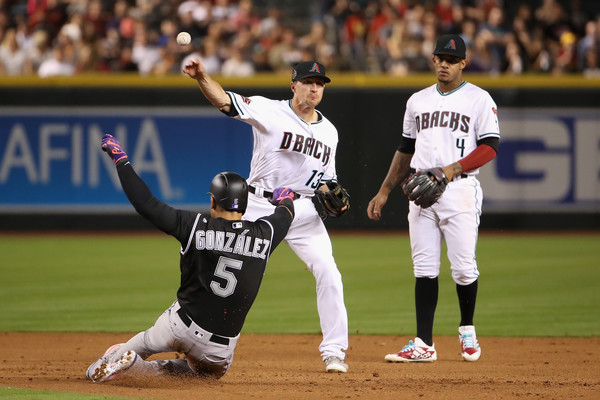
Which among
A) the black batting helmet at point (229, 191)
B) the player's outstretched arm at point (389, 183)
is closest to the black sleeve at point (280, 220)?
the black batting helmet at point (229, 191)

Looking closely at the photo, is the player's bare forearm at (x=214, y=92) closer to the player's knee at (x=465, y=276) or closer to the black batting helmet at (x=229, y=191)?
the black batting helmet at (x=229, y=191)

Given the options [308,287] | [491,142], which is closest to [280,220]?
[491,142]

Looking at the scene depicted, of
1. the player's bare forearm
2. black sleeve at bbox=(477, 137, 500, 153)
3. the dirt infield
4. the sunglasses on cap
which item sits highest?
the sunglasses on cap

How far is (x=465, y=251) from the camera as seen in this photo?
634cm

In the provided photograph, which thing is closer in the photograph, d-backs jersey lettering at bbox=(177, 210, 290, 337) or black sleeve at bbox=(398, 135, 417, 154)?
d-backs jersey lettering at bbox=(177, 210, 290, 337)

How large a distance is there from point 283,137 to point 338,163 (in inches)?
333

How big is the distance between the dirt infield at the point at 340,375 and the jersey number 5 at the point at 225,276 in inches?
22.6

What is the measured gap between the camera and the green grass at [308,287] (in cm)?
823

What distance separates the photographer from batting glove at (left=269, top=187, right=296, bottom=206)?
570cm

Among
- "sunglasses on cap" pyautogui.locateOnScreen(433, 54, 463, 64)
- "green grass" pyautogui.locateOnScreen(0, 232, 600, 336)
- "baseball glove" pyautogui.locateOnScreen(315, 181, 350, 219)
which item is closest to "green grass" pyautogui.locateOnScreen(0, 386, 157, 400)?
"baseball glove" pyautogui.locateOnScreen(315, 181, 350, 219)

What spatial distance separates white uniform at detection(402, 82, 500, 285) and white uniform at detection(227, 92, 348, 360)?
0.69m

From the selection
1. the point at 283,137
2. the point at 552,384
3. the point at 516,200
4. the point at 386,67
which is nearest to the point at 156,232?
the point at 386,67

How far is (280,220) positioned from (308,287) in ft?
16.2

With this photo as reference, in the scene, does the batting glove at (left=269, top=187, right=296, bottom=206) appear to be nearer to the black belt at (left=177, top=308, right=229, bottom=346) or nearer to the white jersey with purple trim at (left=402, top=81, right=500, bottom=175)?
the black belt at (left=177, top=308, right=229, bottom=346)
